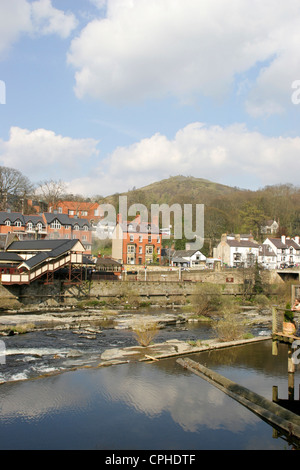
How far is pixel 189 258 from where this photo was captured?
2906 inches

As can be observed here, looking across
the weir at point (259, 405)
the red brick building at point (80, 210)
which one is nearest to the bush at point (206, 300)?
the weir at point (259, 405)

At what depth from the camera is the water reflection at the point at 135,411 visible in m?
12.3

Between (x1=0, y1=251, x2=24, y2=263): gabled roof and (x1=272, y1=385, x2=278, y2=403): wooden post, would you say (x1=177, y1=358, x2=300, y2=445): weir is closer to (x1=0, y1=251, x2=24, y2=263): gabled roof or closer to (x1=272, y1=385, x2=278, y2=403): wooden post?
(x1=272, y1=385, x2=278, y2=403): wooden post

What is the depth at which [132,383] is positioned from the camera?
1733cm

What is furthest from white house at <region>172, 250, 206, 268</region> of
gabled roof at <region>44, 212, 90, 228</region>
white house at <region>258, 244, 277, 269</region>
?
gabled roof at <region>44, 212, 90, 228</region>

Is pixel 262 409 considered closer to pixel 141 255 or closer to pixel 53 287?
pixel 53 287

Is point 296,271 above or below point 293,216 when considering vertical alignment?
below

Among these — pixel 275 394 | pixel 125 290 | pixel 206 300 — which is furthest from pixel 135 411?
pixel 125 290

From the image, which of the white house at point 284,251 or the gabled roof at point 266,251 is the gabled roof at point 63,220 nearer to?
the gabled roof at point 266,251

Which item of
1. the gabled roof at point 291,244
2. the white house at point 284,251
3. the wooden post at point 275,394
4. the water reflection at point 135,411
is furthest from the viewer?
the gabled roof at point 291,244

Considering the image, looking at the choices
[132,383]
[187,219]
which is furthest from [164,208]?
[132,383]
